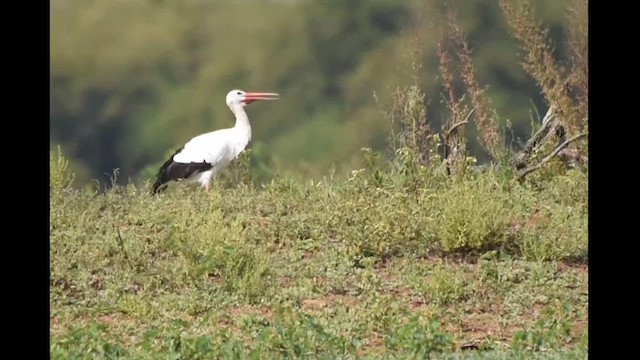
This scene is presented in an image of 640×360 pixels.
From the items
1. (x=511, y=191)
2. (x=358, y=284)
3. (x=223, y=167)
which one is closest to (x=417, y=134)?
(x=511, y=191)

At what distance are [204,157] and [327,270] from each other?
2.24 meters

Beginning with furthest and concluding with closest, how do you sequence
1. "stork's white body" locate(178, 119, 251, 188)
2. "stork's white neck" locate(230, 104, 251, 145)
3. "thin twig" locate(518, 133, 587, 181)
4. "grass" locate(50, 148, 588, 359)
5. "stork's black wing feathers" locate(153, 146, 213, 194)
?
"stork's white neck" locate(230, 104, 251, 145)
"stork's white body" locate(178, 119, 251, 188)
"stork's black wing feathers" locate(153, 146, 213, 194)
"thin twig" locate(518, 133, 587, 181)
"grass" locate(50, 148, 588, 359)

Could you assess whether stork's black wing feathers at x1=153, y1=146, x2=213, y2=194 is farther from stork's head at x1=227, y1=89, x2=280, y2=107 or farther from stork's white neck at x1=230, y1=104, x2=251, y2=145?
stork's head at x1=227, y1=89, x2=280, y2=107

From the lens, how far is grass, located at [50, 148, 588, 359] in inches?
225

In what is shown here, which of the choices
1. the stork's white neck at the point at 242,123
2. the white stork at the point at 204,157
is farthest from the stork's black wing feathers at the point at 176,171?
the stork's white neck at the point at 242,123

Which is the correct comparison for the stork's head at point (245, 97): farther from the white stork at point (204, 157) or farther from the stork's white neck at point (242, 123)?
the white stork at point (204, 157)

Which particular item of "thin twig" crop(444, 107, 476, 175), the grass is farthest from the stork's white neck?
"thin twig" crop(444, 107, 476, 175)

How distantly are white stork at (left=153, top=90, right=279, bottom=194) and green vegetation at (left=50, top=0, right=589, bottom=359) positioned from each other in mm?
101

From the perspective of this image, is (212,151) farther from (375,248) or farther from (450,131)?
(375,248)

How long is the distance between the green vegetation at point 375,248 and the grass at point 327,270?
0.01 m

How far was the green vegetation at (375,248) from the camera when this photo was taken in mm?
5855

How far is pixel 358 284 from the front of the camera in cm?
690

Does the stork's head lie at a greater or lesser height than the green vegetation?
greater

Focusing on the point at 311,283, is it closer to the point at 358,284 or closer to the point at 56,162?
the point at 358,284
